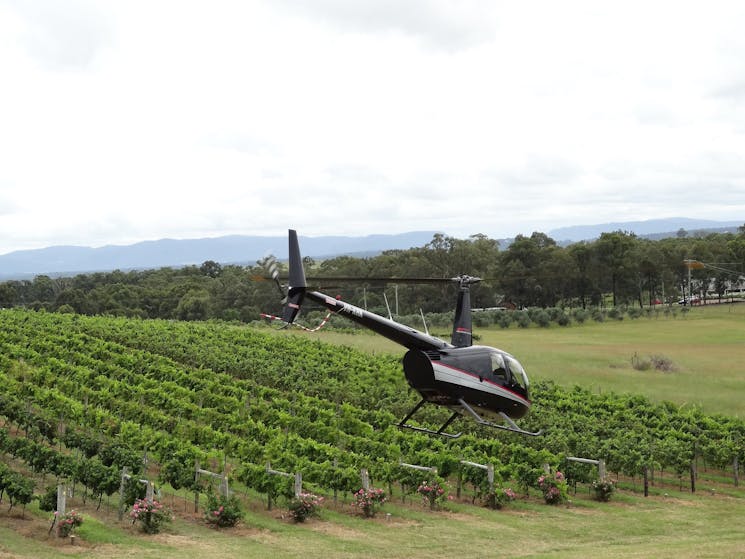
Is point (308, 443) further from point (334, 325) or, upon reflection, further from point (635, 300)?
point (635, 300)

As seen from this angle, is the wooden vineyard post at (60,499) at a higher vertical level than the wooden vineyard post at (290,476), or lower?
higher

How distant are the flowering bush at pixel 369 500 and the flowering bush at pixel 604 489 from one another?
8391mm

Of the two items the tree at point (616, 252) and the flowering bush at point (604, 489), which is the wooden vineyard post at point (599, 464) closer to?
the flowering bush at point (604, 489)

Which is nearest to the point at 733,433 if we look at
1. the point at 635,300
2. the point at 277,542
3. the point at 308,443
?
the point at 308,443

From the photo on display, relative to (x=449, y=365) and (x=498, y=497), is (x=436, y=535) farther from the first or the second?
(x=449, y=365)

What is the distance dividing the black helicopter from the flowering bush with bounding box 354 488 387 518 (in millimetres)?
8093

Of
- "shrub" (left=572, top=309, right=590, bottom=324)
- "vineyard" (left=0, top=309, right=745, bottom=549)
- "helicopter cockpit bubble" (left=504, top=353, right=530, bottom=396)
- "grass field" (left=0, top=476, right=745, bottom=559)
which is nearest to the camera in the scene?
"helicopter cockpit bubble" (left=504, top=353, right=530, bottom=396)

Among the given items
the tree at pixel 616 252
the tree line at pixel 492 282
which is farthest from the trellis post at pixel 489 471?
the tree at pixel 616 252

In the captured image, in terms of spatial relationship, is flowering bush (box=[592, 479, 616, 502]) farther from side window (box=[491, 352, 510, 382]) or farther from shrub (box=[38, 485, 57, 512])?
shrub (box=[38, 485, 57, 512])

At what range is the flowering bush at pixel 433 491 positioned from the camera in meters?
26.8

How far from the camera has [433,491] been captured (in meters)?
26.8

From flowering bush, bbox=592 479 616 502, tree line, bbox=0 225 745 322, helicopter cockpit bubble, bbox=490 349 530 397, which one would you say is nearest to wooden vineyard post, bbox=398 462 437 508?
flowering bush, bbox=592 479 616 502

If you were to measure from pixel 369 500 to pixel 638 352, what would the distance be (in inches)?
1472

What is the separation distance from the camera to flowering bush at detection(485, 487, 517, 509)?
27.4m
